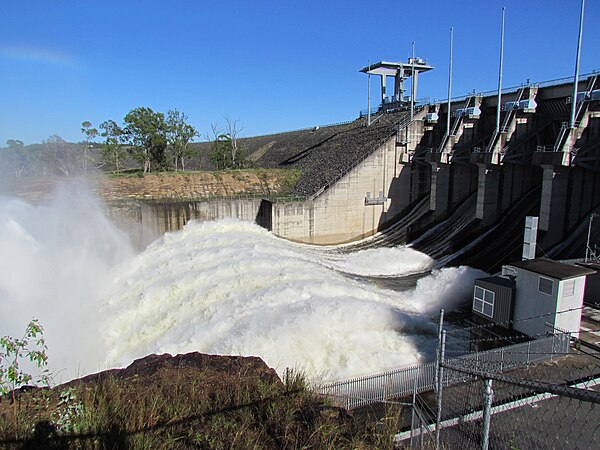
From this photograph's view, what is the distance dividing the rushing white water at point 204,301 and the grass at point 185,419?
6.36m

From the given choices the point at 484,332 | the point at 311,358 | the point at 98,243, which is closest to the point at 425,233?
the point at 484,332

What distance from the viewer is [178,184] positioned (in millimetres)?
30625

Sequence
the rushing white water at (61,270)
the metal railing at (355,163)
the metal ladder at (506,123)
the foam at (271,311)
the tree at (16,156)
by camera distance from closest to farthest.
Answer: the foam at (271,311) < the rushing white water at (61,270) < the metal ladder at (506,123) < the metal railing at (355,163) < the tree at (16,156)

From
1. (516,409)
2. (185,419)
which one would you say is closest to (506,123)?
(516,409)

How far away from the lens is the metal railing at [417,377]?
9477 mm

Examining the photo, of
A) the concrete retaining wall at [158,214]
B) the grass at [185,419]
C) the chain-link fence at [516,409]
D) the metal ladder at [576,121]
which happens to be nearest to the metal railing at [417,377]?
the chain-link fence at [516,409]

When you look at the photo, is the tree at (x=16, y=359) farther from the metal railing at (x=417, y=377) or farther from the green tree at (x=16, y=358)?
the metal railing at (x=417, y=377)

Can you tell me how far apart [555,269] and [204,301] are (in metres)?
11.1

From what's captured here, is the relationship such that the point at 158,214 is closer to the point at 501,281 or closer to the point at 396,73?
the point at 501,281

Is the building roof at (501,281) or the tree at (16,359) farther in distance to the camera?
the building roof at (501,281)

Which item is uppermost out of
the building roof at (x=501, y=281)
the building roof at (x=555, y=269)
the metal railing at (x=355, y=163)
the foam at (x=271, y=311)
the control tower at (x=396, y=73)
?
the control tower at (x=396, y=73)

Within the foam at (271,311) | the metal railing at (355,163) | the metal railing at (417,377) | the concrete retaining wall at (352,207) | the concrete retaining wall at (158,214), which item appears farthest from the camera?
the metal railing at (355,163)

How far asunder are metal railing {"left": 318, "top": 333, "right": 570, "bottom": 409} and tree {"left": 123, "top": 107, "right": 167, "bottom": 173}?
30698 millimetres

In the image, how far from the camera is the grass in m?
4.27
